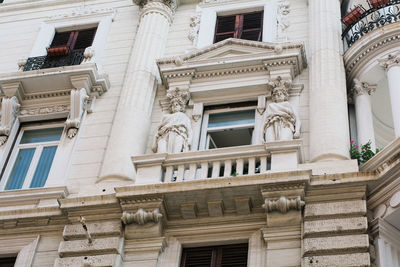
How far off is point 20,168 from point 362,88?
867cm

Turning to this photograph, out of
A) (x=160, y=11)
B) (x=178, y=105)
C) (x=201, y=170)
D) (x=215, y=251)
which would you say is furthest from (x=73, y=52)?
(x=215, y=251)

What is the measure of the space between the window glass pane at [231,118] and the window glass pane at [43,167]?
4087mm

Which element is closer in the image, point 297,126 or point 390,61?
point 297,126

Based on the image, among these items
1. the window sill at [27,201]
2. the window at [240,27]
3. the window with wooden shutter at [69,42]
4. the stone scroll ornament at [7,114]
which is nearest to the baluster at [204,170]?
the window sill at [27,201]

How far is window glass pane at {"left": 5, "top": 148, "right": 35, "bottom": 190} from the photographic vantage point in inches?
723

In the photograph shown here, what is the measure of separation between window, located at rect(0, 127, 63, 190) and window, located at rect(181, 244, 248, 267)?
4746mm

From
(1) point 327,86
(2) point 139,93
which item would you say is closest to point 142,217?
(2) point 139,93

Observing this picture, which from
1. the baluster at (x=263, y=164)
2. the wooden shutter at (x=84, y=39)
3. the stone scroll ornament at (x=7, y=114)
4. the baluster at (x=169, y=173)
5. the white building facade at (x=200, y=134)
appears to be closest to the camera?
the white building facade at (x=200, y=134)

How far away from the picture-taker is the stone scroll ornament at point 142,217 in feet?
49.9

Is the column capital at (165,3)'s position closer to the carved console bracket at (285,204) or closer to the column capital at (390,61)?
the column capital at (390,61)

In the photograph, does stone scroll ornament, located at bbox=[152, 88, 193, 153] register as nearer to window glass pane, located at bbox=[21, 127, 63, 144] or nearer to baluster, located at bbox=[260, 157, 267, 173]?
baluster, located at bbox=[260, 157, 267, 173]

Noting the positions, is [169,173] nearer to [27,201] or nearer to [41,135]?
[27,201]

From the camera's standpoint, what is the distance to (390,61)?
57.6 feet

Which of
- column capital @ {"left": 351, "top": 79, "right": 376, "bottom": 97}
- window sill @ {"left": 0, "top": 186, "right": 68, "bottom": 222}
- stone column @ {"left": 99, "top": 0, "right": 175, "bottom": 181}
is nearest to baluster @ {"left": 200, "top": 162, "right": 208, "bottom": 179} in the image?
Result: stone column @ {"left": 99, "top": 0, "right": 175, "bottom": 181}
